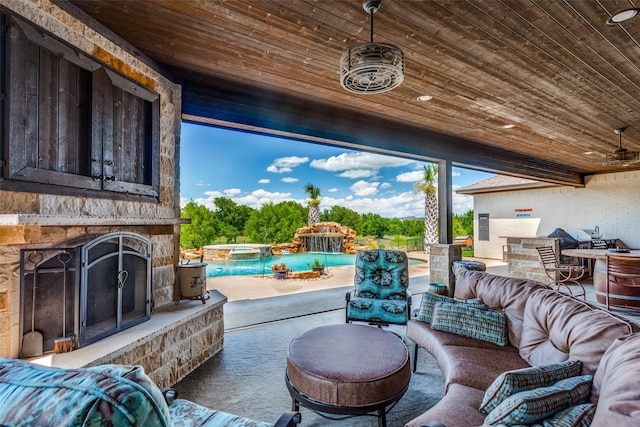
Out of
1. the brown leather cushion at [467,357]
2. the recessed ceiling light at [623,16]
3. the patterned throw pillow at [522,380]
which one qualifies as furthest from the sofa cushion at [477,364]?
the recessed ceiling light at [623,16]

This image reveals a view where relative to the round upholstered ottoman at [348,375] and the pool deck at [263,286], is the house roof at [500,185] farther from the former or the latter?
the round upholstered ottoman at [348,375]

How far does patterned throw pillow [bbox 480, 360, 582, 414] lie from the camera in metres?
1.34

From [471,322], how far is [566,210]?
10127mm

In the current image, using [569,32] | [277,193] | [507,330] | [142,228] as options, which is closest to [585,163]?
[569,32]

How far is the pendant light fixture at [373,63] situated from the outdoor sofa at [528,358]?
188 cm

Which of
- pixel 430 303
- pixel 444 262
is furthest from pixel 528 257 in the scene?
pixel 430 303

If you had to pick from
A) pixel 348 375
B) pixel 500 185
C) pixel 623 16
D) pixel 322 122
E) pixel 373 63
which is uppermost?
pixel 623 16

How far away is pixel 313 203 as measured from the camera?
1606 centimetres

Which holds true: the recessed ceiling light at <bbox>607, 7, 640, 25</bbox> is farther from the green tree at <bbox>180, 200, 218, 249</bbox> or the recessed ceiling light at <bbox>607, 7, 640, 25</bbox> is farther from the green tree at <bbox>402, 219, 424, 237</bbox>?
the green tree at <bbox>402, 219, 424, 237</bbox>

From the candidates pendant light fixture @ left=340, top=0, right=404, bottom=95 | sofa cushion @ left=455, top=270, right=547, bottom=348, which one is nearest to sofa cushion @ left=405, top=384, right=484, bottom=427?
sofa cushion @ left=455, top=270, right=547, bottom=348

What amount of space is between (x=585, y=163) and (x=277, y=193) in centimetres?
1351

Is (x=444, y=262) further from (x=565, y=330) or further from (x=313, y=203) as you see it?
(x=313, y=203)

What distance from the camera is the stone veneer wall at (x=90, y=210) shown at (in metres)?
1.82

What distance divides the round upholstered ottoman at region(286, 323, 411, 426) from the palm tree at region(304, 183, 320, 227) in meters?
13.8
